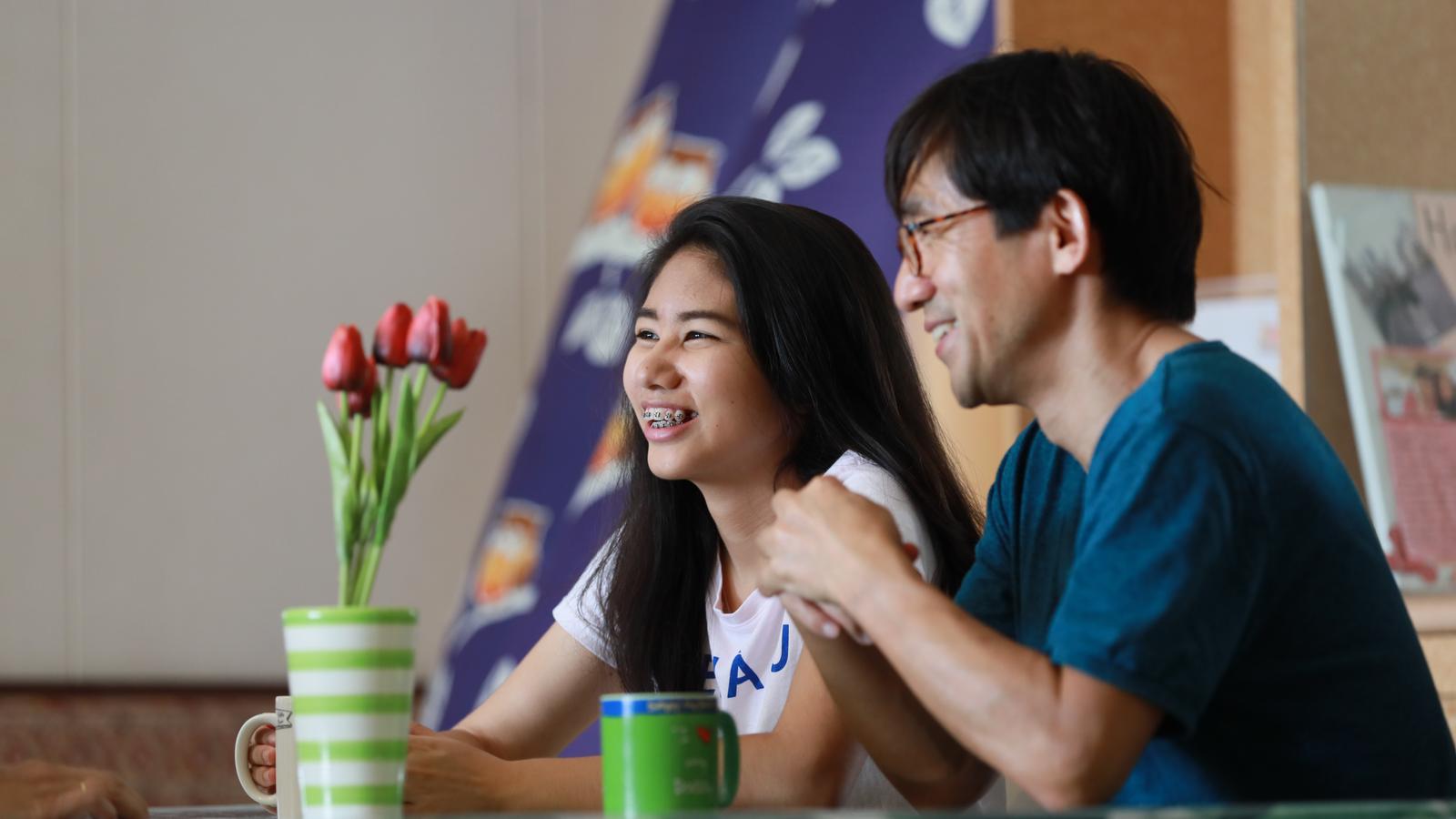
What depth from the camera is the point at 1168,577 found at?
0.94 meters

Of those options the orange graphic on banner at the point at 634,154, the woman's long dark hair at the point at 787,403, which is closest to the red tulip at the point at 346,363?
the woman's long dark hair at the point at 787,403

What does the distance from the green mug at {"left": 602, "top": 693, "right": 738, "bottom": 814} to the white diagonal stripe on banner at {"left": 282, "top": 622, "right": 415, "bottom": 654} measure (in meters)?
0.13

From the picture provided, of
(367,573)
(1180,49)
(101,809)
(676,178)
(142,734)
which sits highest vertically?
(1180,49)

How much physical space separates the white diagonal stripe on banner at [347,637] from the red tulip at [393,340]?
22 cm

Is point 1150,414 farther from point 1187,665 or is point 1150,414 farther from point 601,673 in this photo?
point 601,673

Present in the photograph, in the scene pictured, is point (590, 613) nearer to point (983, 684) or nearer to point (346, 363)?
point (346, 363)

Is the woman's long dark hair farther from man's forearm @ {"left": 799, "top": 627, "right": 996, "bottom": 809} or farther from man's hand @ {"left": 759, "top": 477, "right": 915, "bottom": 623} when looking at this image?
man's hand @ {"left": 759, "top": 477, "right": 915, "bottom": 623}

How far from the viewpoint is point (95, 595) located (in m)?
3.52

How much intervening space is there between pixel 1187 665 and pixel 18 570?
119 inches

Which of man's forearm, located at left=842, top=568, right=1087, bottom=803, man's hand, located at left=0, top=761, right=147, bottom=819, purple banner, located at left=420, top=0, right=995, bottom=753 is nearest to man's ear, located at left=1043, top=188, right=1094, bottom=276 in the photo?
man's forearm, located at left=842, top=568, right=1087, bottom=803

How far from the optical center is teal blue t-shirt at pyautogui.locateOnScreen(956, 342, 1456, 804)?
3.08 ft

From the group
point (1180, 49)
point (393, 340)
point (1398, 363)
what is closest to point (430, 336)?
point (393, 340)

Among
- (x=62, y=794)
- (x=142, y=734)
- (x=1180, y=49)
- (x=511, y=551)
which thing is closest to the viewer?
(x=62, y=794)

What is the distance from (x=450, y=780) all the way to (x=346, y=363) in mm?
371
